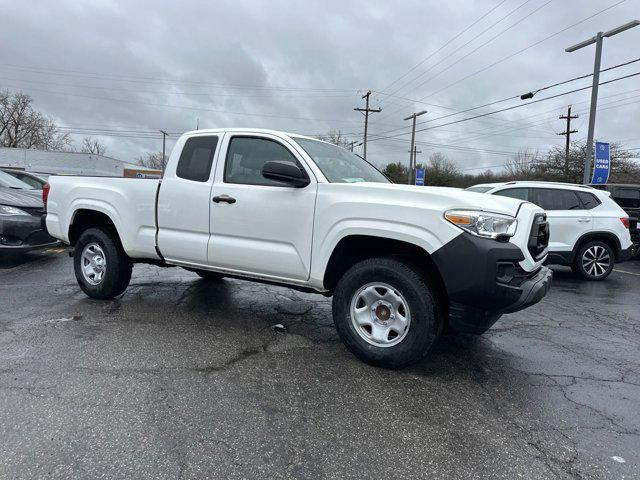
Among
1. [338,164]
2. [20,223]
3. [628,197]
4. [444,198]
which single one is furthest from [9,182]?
[628,197]

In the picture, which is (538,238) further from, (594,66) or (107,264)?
(594,66)

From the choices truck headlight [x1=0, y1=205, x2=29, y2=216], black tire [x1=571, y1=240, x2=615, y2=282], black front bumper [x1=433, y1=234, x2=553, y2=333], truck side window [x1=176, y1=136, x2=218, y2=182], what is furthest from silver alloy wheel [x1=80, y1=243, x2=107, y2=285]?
black tire [x1=571, y1=240, x2=615, y2=282]

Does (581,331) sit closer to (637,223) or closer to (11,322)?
(11,322)

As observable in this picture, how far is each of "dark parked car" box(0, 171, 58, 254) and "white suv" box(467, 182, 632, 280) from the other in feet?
27.1

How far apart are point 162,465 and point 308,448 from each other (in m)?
0.78

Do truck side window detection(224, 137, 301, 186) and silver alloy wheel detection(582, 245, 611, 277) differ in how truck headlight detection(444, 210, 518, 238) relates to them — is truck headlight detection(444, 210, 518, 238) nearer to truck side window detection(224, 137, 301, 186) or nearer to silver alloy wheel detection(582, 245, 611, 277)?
truck side window detection(224, 137, 301, 186)

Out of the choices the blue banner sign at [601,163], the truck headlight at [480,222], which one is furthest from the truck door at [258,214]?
the blue banner sign at [601,163]

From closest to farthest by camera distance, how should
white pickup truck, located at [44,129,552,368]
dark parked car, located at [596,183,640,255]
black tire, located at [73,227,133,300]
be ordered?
white pickup truck, located at [44,129,552,368], black tire, located at [73,227,133,300], dark parked car, located at [596,183,640,255]

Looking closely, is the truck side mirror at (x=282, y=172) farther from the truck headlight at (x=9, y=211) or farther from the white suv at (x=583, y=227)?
the truck headlight at (x=9, y=211)

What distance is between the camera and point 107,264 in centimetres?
527

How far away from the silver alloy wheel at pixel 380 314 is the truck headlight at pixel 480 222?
2.36ft

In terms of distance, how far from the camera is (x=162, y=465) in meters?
2.33

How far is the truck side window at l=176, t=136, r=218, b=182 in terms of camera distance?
4625mm

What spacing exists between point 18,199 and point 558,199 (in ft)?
32.2
